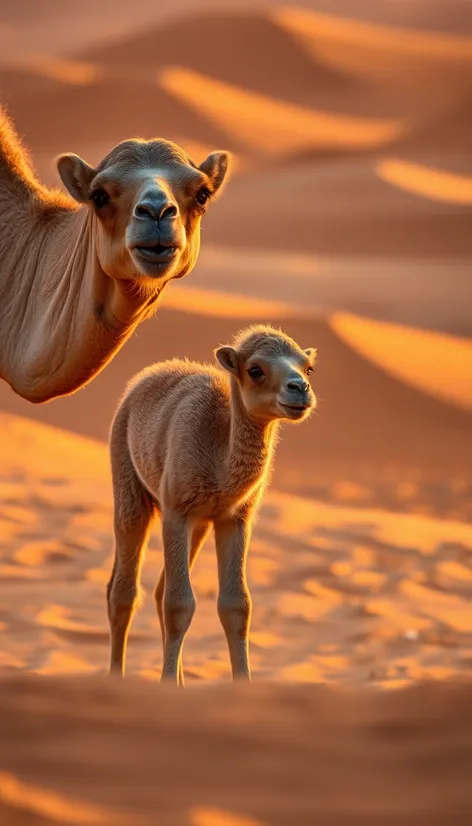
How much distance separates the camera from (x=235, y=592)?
653 centimetres

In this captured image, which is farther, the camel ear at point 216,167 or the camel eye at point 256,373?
the camel eye at point 256,373

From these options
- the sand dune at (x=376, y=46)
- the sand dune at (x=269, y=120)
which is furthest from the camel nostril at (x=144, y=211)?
the sand dune at (x=376, y=46)

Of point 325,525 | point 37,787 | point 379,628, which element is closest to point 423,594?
point 379,628

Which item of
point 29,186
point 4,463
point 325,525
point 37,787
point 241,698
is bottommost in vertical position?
point 37,787

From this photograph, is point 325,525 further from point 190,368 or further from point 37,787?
point 37,787

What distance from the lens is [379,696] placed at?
14.6ft

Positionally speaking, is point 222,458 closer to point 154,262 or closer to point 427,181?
point 154,262

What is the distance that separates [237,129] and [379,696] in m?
27.7

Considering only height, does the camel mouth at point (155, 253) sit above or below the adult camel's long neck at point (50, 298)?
below

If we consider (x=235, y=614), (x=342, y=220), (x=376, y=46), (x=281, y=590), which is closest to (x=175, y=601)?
(x=235, y=614)

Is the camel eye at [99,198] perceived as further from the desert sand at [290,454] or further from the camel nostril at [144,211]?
the desert sand at [290,454]

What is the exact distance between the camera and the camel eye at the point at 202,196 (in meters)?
5.79

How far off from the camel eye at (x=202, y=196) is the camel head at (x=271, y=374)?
851mm

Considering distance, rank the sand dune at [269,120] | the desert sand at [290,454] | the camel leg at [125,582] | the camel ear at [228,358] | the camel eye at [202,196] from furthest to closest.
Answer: the sand dune at [269,120], the camel leg at [125,582], the camel ear at [228,358], the camel eye at [202,196], the desert sand at [290,454]
